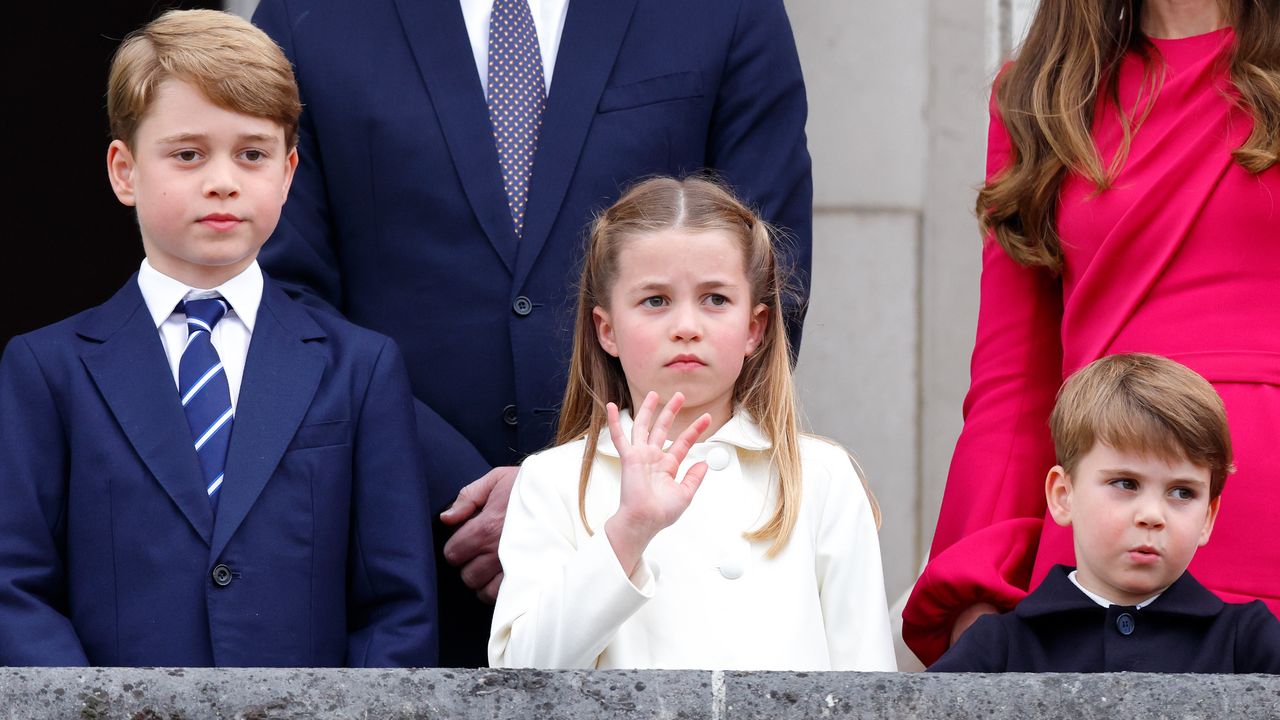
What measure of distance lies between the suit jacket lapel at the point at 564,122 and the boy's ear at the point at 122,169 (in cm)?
71

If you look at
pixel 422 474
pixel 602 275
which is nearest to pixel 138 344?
pixel 422 474

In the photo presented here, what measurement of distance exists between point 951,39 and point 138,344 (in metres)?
3.24

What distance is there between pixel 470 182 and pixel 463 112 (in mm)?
132

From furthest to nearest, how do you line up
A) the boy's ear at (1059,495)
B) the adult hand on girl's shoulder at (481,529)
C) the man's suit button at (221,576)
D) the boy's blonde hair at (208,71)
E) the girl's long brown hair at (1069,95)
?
the adult hand on girl's shoulder at (481,529)
the boy's blonde hair at (208,71)
the girl's long brown hair at (1069,95)
the man's suit button at (221,576)
the boy's ear at (1059,495)

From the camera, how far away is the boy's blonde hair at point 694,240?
12.2 feet

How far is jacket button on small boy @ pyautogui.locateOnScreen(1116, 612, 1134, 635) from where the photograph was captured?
328 centimetres

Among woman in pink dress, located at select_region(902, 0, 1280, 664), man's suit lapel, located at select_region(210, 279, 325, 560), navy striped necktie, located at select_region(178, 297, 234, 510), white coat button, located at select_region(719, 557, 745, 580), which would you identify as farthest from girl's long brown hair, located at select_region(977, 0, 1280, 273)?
navy striped necktie, located at select_region(178, 297, 234, 510)

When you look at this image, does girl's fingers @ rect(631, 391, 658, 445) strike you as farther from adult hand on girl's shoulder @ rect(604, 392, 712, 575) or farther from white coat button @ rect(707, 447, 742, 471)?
white coat button @ rect(707, 447, 742, 471)

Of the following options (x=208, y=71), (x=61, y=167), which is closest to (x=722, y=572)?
(x=208, y=71)

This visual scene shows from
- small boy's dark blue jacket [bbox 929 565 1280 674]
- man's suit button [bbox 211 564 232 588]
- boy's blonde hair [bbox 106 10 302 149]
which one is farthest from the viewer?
boy's blonde hair [bbox 106 10 302 149]

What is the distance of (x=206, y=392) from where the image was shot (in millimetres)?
3656

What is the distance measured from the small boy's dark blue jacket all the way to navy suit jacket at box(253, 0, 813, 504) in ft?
3.09

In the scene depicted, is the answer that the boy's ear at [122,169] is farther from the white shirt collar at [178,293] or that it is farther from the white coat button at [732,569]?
the white coat button at [732,569]

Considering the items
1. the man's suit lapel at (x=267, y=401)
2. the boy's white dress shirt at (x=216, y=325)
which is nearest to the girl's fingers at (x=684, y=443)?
the man's suit lapel at (x=267, y=401)
